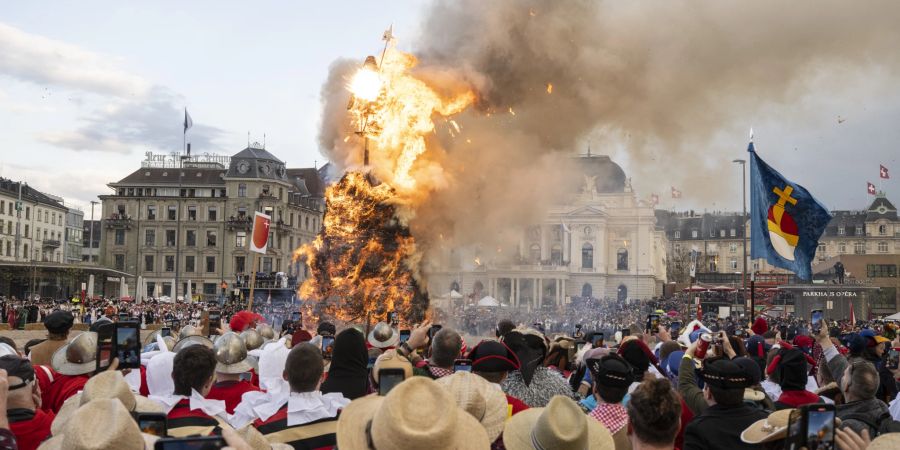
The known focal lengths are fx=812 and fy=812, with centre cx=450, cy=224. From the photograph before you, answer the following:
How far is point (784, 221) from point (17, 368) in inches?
617

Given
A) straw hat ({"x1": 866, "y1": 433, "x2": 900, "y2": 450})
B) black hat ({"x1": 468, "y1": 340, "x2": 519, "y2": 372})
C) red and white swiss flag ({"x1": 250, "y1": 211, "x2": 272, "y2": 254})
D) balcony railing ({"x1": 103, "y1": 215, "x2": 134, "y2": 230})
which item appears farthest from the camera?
balcony railing ({"x1": 103, "y1": 215, "x2": 134, "y2": 230})

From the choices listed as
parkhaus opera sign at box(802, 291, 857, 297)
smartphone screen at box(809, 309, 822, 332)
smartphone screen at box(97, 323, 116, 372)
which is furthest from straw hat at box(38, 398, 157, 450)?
parkhaus opera sign at box(802, 291, 857, 297)

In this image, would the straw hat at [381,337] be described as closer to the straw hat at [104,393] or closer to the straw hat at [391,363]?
the straw hat at [391,363]

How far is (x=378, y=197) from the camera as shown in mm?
33125

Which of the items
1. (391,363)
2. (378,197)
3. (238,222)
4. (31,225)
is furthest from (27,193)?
(391,363)

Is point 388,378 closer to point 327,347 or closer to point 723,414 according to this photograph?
point 723,414

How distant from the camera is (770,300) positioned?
73.6 meters

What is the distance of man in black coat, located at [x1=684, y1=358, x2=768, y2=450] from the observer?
5566mm

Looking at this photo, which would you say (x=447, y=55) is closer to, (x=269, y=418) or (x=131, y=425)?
(x=269, y=418)

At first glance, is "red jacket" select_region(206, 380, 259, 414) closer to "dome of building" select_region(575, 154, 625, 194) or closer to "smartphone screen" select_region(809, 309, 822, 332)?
"smartphone screen" select_region(809, 309, 822, 332)

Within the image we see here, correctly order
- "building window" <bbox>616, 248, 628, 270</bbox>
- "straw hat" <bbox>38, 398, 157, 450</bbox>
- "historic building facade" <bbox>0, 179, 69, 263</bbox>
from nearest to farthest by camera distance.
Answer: "straw hat" <bbox>38, 398, 157, 450</bbox> < "historic building facade" <bbox>0, 179, 69, 263</bbox> < "building window" <bbox>616, 248, 628, 270</bbox>

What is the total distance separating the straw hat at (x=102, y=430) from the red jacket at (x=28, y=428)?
2.31 metres

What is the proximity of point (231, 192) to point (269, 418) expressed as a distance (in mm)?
95059

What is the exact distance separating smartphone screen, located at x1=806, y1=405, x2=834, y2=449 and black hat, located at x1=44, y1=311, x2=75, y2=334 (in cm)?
747
